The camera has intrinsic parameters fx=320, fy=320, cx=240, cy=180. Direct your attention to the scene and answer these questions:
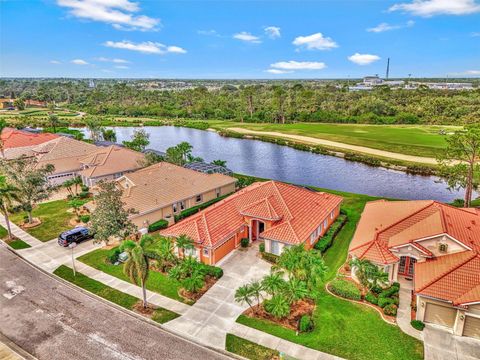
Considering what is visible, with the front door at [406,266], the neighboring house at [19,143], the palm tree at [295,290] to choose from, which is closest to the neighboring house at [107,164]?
the neighboring house at [19,143]

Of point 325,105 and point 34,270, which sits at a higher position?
point 325,105

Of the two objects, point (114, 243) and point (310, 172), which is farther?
point (310, 172)

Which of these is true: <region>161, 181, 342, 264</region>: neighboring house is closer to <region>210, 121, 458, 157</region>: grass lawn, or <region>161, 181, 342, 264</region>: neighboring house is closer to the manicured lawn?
the manicured lawn

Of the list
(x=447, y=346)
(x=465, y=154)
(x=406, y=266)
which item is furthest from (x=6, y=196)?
(x=465, y=154)

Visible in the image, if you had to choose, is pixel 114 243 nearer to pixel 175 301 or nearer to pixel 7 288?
pixel 7 288

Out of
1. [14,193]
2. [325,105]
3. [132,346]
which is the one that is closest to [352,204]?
[132,346]

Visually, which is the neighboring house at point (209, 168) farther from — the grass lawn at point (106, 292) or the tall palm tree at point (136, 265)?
the tall palm tree at point (136, 265)

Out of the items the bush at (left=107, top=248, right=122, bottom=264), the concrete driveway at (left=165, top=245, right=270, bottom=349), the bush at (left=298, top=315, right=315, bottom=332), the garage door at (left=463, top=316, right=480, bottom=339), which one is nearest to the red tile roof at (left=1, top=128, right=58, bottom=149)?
the bush at (left=107, top=248, right=122, bottom=264)
